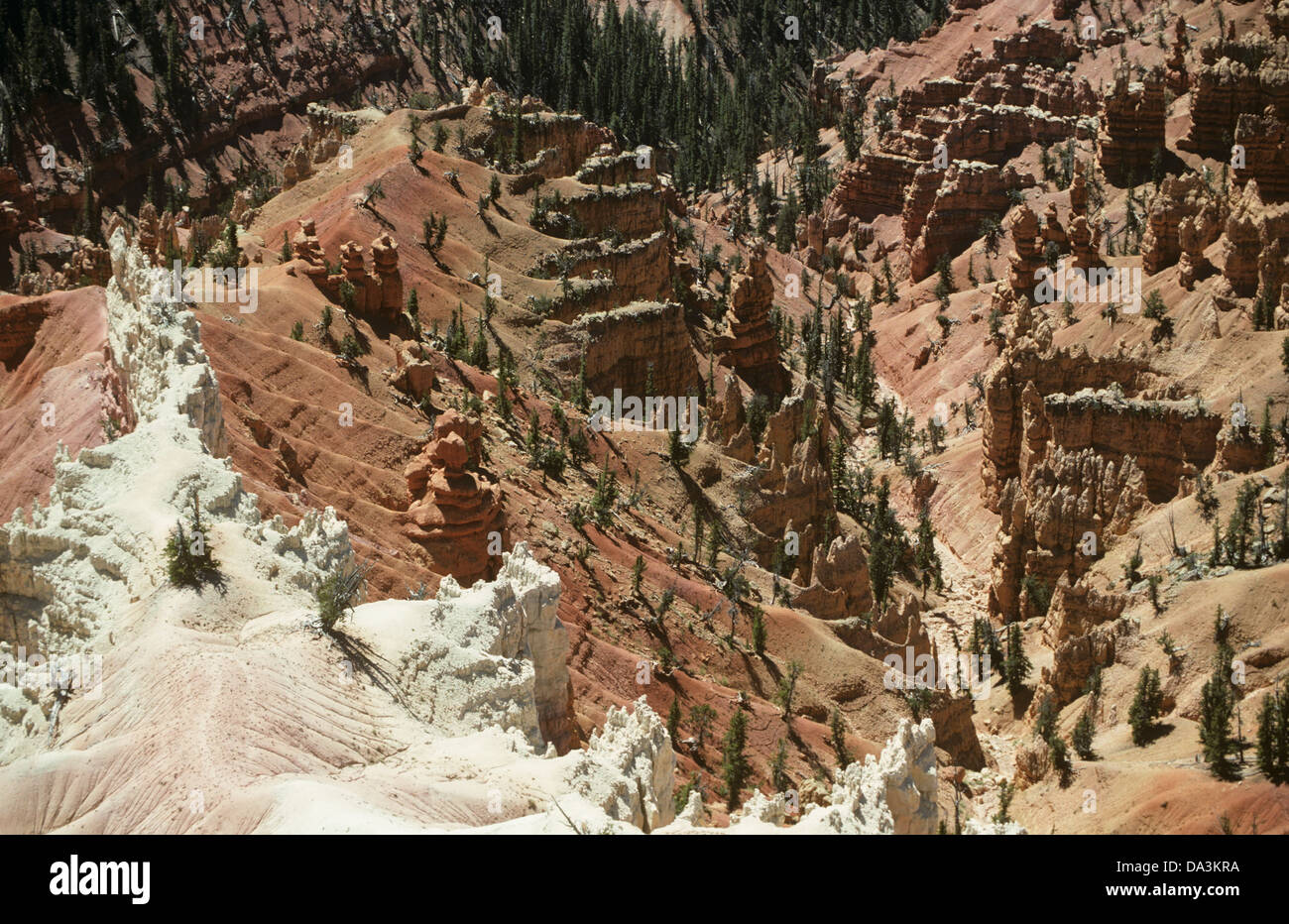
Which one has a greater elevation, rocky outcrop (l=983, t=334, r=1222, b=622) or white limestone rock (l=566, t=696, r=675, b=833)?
white limestone rock (l=566, t=696, r=675, b=833)

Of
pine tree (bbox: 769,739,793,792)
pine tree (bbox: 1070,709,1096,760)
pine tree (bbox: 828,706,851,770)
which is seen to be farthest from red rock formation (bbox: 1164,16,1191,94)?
pine tree (bbox: 769,739,793,792)

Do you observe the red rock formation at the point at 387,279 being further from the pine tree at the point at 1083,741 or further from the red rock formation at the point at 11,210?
the pine tree at the point at 1083,741

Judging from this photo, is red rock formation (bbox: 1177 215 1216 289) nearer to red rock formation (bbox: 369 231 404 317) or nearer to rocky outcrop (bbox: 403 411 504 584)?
red rock formation (bbox: 369 231 404 317)

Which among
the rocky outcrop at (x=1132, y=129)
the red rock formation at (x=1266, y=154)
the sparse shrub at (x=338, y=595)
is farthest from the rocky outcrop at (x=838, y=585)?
the rocky outcrop at (x=1132, y=129)

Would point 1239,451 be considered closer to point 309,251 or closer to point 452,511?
point 452,511

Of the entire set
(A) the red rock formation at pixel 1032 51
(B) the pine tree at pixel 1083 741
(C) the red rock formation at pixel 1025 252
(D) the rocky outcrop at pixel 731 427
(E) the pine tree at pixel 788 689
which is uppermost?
(A) the red rock formation at pixel 1032 51

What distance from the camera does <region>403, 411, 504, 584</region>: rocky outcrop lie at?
148ft

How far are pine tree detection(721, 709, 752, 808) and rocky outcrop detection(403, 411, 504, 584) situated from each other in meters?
8.24

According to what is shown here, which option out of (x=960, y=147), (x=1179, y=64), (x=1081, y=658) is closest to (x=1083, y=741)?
(x=1081, y=658)

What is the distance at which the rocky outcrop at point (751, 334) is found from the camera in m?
78.1

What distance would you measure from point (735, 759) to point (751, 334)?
39489 millimetres

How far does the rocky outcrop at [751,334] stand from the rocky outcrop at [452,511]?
32.3 meters
